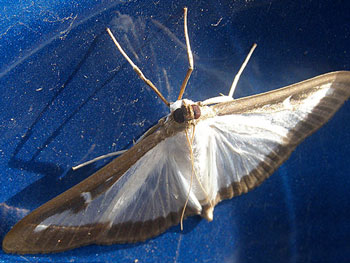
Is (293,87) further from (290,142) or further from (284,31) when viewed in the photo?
(284,31)

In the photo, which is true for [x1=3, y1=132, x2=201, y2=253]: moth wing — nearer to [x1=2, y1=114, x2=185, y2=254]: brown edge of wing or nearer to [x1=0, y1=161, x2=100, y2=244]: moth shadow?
[x1=2, y1=114, x2=185, y2=254]: brown edge of wing

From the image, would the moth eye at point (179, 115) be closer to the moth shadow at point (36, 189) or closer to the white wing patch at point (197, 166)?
the white wing patch at point (197, 166)

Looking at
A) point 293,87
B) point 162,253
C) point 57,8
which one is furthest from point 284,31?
point 162,253

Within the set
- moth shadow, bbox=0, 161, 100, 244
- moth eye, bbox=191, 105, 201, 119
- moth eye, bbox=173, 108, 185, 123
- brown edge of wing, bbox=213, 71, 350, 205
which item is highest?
moth shadow, bbox=0, 161, 100, 244

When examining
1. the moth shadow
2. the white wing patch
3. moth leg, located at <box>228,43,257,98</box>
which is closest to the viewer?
the white wing patch

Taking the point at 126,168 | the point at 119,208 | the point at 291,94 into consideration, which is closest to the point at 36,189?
the point at 119,208

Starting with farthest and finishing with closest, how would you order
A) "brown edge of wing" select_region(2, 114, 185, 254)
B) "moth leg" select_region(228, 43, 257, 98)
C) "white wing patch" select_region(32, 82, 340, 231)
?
1. "moth leg" select_region(228, 43, 257, 98)
2. "white wing patch" select_region(32, 82, 340, 231)
3. "brown edge of wing" select_region(2, 114, 185, 254)

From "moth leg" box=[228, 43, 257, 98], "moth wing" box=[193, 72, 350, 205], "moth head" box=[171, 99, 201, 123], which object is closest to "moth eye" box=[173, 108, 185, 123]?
"moth head" box=[171, 99, 201, 123]
